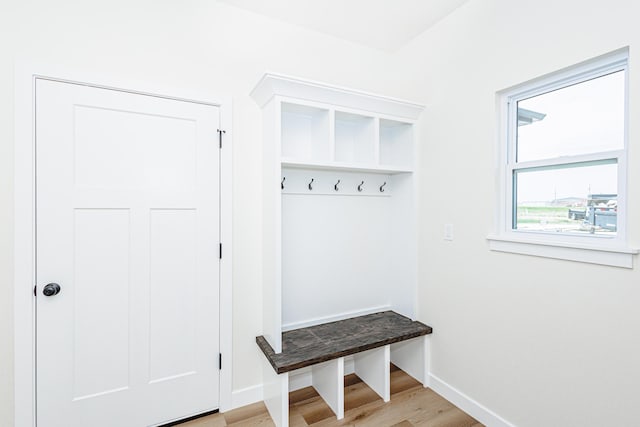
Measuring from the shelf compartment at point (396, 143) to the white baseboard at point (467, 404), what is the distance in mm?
1626

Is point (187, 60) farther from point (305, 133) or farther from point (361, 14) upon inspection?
point (361, 14)

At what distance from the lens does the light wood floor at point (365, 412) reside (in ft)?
6.40

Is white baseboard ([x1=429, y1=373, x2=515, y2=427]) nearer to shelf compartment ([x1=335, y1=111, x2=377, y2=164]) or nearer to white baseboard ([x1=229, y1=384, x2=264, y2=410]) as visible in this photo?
white baseboard ([x1=229, y1=384, x2=264, y2=410])

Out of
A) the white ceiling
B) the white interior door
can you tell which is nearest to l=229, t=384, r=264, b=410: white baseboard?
the white interior door

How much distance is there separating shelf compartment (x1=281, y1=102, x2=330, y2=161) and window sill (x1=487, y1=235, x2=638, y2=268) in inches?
47.8

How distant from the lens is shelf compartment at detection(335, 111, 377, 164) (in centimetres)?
228

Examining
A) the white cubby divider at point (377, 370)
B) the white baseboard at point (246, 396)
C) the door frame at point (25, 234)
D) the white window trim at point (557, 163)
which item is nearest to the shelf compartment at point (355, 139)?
the white window trim at point (557, 163)

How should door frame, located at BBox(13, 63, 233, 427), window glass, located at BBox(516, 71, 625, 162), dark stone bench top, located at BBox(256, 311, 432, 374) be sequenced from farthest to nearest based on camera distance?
dark stone bench top, located at BBox(256, 311, 432, 374) < door frame, located at BBox(13, 63, 233, 427) < window glass, located at BBox(516, 71, 625, 162)

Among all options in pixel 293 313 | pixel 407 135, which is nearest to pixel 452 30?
pixel 407 135

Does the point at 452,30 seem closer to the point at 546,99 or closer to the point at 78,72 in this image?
the point at 546,99

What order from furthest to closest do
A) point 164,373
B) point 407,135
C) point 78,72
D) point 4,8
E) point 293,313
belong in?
point 407,135 → point 293,313 → point 164,373 → point 78,72 → point 4,8

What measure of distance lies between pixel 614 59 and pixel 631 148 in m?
0.44

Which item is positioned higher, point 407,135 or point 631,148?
point 407,135

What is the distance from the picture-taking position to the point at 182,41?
1928mm
